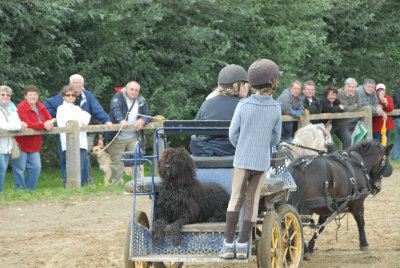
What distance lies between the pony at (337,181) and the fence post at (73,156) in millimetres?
5115

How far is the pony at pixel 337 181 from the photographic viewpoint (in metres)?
8.02

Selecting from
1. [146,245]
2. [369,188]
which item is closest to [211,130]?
[146,245]

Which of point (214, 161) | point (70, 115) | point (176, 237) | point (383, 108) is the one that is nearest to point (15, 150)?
point (70, 115)

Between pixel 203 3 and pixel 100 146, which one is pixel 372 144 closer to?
pixel 100 146

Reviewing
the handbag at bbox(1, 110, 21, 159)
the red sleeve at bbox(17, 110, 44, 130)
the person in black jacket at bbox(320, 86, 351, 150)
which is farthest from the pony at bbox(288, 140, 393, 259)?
the person in black jacket at bbox(320, 86, 351, 150)

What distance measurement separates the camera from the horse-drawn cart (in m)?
6.21

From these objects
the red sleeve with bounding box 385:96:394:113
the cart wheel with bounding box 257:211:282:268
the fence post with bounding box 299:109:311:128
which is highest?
the red sleeve with bounding box 385:96:394:113

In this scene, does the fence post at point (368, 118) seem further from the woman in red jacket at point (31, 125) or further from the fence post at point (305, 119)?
the woman in red jacket at point (31, 125)

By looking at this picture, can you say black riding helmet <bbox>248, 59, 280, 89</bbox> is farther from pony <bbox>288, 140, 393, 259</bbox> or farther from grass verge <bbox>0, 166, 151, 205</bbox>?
grass verge <bbox>0, 166, 151, 205</bbox>

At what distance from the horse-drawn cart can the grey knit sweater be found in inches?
15.5

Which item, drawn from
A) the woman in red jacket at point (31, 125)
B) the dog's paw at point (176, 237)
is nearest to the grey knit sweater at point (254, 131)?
the dog's paw at point (176, 237)

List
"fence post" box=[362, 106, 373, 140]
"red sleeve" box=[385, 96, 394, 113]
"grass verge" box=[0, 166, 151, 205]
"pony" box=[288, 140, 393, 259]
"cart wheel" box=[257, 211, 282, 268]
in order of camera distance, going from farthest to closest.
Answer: "red sleeve" box=[385, 96, 394, 113] → "fence post" box=[362, 106, 373, 140] → "grass verge" box=[0, 166, 151, 205] → "pony" box=[288, 140, 393, 259] → "cart wheel" box=[257, 211, 282, 268]

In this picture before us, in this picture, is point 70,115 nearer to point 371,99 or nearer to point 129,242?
point 129,242

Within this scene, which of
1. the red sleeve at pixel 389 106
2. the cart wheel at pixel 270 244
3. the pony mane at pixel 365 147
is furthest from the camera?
the red sleeve at pixel 389 106
